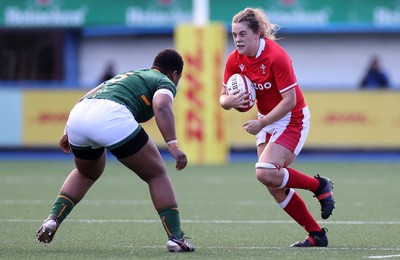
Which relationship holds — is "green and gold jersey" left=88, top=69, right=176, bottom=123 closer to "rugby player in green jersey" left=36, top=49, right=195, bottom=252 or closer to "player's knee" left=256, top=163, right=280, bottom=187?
"rugby player in green jersey" left=36, top=49, right=195, bottom=252

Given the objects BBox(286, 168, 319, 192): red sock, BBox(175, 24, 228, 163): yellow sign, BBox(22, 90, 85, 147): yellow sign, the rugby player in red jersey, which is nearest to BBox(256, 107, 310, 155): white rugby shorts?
the rugby player in red jersey

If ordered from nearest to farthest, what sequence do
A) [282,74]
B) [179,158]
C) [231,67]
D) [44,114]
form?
[179,158], [282,74], [231,67], [44,114]

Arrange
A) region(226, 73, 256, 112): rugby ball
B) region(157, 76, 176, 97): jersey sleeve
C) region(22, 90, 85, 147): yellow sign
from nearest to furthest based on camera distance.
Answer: region(157, 76, 176, 97): jersey sleeve < region(226, 73, 256, 112): rugby ball < region(22, 90, 85, 147): yellow sign

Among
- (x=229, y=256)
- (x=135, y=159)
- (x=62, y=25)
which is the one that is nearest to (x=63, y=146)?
(x=135, y=159)

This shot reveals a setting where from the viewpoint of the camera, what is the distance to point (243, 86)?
27.3 feet

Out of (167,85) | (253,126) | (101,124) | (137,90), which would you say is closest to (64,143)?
(101,124)

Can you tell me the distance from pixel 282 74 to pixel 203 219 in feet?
9.54

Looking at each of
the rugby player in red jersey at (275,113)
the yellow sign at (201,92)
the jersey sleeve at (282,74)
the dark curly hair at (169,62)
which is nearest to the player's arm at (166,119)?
the dark curly hair at (169,62)

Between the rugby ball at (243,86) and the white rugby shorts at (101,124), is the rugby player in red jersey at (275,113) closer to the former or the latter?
the rugby ball at (243,86)

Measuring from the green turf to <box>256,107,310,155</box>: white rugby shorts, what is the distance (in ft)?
2.78

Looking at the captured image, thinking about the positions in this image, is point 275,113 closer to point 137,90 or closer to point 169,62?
point 169,62

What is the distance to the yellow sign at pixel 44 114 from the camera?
22266 mm

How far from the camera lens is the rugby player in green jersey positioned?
7.62m

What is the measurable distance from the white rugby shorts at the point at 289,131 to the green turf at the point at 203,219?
0.85 meters
